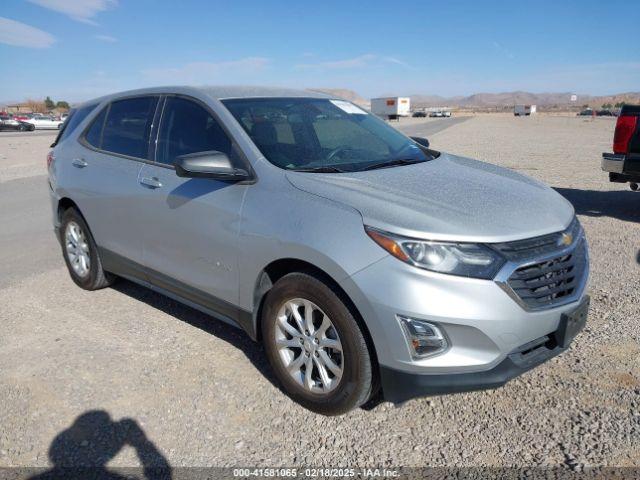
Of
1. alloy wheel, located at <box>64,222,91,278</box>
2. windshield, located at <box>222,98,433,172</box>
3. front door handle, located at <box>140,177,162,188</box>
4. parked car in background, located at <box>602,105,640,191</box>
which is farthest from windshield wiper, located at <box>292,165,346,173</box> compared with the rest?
parked car in background, located at <box>602,105,640,191</box>

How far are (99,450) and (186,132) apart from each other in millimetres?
2134

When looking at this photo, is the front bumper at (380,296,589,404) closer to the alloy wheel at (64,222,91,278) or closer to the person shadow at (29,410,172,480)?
the person shadow at (29,410,172,480)

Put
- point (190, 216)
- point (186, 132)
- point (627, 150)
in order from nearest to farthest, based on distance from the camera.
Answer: point (190, 216)
point (186, 132)
point (627, 150)

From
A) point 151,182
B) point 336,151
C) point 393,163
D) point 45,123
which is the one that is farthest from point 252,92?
point 45,123

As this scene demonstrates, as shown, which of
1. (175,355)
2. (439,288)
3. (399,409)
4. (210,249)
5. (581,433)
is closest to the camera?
(439,288)

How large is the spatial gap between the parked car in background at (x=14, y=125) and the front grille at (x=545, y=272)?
48.7 metres

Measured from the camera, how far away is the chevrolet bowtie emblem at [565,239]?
2.93 meters

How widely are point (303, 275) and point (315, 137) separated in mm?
1333

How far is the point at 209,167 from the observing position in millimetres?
3246

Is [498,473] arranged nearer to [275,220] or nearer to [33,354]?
[275,220]

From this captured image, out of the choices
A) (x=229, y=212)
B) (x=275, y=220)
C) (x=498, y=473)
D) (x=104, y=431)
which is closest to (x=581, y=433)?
(x=498, y=473)

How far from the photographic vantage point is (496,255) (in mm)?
2639

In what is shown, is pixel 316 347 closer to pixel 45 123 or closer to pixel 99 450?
pixel 99 450

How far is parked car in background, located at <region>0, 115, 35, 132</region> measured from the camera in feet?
143
